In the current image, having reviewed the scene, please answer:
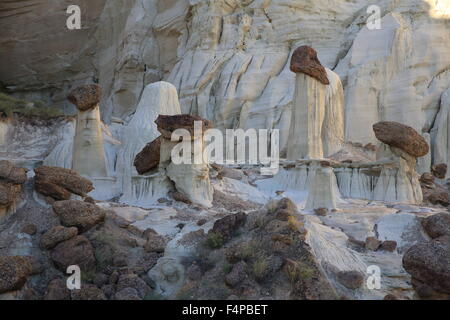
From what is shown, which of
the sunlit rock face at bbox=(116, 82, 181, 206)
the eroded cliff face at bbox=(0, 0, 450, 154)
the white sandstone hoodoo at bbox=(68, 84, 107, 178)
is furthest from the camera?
the eroded cliff face at bbox=(0, 0, 450, 154)

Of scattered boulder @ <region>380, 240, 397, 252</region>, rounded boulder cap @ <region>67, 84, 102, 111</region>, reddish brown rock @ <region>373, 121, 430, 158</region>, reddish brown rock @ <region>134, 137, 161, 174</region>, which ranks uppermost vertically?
rounded boulder cap @ <region>67, 84, 102, 111</region>

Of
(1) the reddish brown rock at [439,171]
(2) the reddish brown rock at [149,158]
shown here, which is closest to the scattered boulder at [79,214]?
(2) the reddish brown rock at [149,158]

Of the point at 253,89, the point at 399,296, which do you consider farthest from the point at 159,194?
the point at 253,89

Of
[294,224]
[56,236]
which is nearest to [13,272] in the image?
[56,236]

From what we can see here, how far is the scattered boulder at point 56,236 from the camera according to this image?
816 centimetres

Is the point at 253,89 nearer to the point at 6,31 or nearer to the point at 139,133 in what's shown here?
the point at 139,133

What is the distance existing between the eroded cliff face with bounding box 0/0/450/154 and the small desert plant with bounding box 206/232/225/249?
15.2m

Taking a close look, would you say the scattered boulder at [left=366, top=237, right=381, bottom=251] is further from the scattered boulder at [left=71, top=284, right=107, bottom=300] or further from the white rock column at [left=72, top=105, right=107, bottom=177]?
the white rock column at [left=72, top=105, right=107, bottom=177]

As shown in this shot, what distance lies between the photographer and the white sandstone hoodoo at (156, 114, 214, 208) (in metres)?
12.0

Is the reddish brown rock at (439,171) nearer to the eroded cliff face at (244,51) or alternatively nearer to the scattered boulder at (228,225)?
the eroded cliff face at (244,51)

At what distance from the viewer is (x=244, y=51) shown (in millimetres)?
26250

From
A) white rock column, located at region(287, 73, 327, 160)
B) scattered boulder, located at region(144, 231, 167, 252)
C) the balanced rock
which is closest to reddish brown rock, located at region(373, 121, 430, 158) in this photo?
white rock column, located at region(287, 73, 327, 160)

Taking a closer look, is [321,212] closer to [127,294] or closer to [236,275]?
[236,275]

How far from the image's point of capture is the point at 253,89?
2506 centimetres
